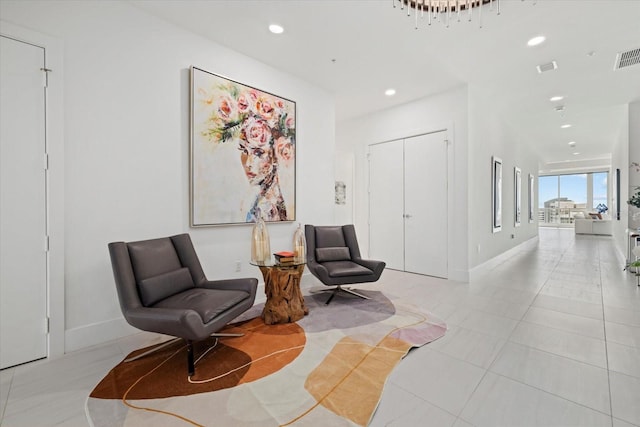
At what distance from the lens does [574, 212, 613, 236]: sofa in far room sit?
1096 cm

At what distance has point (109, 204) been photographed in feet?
8.45

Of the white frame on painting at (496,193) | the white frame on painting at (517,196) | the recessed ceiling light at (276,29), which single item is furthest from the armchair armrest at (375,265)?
the white frame on painting at (517,196)

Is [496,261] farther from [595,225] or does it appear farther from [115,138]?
[595,225]

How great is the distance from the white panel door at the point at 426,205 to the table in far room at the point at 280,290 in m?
2.82

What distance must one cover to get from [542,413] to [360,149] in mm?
5046

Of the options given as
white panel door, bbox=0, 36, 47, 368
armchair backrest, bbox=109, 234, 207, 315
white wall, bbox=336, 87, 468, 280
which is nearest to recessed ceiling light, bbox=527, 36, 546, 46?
white wall, bbox=336, 87, 468, 280

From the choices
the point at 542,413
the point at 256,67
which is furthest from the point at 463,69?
the point at 542,413

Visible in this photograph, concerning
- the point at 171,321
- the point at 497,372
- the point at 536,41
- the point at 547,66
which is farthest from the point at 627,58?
the point at 171,321

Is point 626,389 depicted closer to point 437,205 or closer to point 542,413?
point 542,413

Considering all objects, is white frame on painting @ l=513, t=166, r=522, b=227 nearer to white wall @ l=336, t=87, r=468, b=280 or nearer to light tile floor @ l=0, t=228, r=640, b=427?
white wall @ l=336, t=87, r=468, b=280

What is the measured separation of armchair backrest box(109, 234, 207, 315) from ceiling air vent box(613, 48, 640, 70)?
563 centimetres

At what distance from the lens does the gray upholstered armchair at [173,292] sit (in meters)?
1.97

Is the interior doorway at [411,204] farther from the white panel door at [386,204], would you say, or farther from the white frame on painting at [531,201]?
the white frame on painting at [531,201]

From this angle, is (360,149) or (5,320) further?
(360,149)
